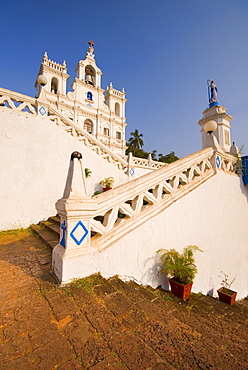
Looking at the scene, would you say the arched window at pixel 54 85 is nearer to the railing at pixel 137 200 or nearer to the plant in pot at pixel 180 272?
the railing at pixel 137 200

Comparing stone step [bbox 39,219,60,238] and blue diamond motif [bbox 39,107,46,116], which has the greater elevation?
blue diamond motif [bbox 39,107,46,116]

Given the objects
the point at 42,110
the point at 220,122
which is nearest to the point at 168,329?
the point at 42,110

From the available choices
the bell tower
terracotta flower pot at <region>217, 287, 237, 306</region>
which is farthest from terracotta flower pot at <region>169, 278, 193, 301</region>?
the bell tower

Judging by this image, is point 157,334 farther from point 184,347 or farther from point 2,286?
point 2,286

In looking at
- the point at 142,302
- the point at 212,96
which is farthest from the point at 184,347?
the point at 212,96

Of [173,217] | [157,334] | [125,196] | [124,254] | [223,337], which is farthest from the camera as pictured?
[173,217]

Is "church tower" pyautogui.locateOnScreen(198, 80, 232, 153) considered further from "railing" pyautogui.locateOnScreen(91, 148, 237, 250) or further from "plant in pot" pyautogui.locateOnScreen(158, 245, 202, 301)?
"plant in pot" pyautogui.locateOnScreen(158, 245, 202, 301)

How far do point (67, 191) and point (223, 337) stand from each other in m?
2.63

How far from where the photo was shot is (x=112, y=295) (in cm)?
224

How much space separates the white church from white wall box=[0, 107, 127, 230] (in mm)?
30

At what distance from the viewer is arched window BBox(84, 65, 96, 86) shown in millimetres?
29766

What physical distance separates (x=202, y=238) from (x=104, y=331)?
375 centimetres

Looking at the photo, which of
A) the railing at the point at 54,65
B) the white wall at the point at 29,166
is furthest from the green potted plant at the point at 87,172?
the railing at the point at 54,65

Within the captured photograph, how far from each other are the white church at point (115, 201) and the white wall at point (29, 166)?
3 centimetres
